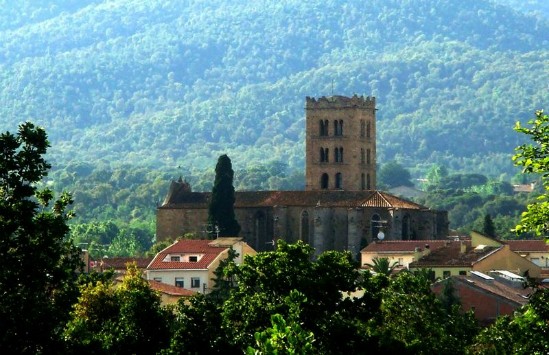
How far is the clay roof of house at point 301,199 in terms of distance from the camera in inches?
5576

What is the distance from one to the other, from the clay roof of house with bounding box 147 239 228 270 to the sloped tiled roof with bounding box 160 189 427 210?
76.9 ft

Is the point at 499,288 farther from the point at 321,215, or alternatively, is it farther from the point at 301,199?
the point at 301,199

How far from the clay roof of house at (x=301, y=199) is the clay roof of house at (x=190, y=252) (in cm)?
2333

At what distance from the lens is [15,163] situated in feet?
142

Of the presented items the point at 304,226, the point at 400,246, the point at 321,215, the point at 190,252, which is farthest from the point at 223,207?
→ the point at 190,252

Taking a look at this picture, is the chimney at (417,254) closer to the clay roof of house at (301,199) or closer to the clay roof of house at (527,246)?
the clay roof of house at (527,246)

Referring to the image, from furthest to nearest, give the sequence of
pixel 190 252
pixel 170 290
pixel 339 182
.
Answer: pixel 339 182 < pixel 190 252 < pixel 170 290

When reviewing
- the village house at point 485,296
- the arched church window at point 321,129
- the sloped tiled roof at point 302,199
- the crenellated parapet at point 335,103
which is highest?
the crenellated parapet at point 335,103

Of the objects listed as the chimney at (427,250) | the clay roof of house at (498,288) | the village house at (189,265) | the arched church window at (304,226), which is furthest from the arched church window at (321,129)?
the clay roof of house at (498,288)

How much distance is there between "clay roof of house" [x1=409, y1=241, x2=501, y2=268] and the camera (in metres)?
109

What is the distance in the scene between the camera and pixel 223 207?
5384 inches

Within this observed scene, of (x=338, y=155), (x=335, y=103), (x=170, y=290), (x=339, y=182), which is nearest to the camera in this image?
(x=170, y=290)

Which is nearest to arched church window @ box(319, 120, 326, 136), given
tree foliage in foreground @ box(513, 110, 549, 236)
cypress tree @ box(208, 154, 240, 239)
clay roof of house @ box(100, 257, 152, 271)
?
cypress tree @ box(208, 154, 240, 239)

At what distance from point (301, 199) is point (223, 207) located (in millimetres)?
9335
